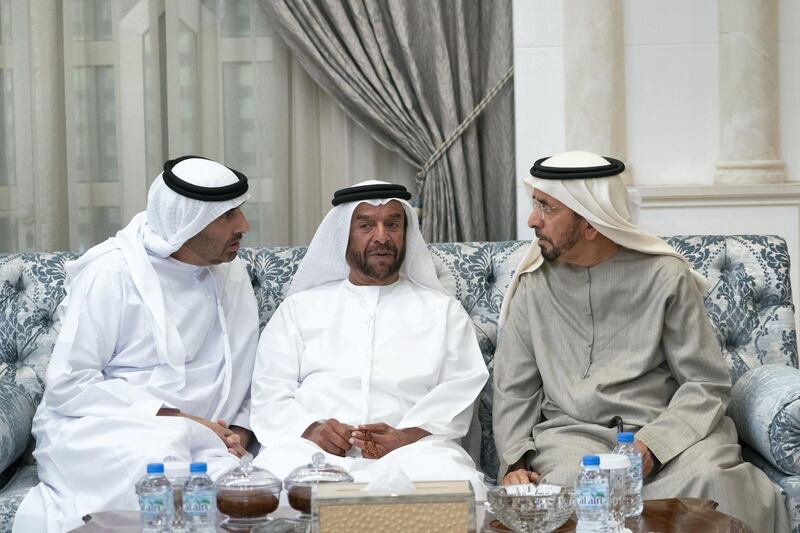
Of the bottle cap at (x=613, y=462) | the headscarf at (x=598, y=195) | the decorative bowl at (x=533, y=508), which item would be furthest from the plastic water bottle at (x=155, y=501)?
the headscarf at (x=598, y=195)

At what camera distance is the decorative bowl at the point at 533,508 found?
8.36 ft

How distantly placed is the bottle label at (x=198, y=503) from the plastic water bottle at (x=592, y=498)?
83cm

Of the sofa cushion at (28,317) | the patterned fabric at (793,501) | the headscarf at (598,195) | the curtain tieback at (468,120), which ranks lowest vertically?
the patterned fabric at (793,501)

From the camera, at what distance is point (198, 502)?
2.52m

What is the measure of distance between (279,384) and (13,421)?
0.88 m

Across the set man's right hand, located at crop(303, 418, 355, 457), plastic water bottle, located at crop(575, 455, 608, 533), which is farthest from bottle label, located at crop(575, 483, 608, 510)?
man's right hand, located at crop(303, 418, 355, 457)

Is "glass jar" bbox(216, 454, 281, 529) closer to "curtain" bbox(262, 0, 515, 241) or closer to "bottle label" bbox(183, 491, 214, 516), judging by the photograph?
"bottle label" bbox(183, 491, 214, 516)

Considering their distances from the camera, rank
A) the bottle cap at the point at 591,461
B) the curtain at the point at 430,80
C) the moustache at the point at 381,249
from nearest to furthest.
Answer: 1. the bottle cap at the point at 591,461
2. the moustache at the point at 381,249
3. the curtain at the point at 430,80

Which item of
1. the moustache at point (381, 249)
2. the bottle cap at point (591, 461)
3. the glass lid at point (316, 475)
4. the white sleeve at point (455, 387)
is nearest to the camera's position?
the bottle cap at point (591, 461)

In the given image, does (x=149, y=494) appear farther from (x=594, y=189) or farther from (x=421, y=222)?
(x=421, y=222)

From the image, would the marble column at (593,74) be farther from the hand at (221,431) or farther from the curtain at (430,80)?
the hand at (221,431)

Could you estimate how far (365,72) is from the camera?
5.44 metres

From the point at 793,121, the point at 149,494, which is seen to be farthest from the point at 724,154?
the point at 149,494

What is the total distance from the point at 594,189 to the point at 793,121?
1.96m
